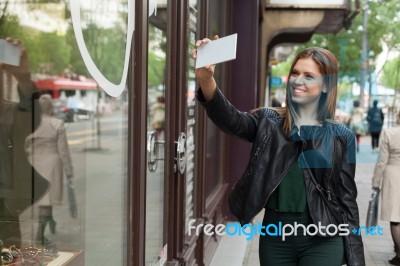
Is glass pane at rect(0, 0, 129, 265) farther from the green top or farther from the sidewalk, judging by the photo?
the sidewalk

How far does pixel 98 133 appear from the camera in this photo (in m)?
2.61

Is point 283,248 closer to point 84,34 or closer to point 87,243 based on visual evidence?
point 87,243

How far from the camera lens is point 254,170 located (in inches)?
98.3

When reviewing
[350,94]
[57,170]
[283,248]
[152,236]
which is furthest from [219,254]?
[57,170]

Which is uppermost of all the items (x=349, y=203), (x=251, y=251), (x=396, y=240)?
(x=349, y=203)

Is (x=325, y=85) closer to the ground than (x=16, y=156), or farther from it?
farther from it

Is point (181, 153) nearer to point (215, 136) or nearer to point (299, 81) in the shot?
point (299, 81)

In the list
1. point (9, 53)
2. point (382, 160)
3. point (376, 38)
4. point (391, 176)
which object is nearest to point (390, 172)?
point (391, 176)

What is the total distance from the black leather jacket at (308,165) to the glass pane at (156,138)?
0.82m

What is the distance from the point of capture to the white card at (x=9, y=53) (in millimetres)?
1790

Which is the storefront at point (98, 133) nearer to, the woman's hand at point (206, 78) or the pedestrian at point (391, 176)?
the woman's hand at point (206, 78)

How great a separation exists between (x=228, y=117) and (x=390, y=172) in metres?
4.03

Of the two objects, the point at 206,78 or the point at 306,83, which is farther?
the point at 306,83

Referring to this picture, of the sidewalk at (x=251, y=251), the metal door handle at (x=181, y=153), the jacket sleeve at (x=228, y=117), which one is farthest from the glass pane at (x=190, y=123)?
the jacket sleeve at (x=228, y=117)
